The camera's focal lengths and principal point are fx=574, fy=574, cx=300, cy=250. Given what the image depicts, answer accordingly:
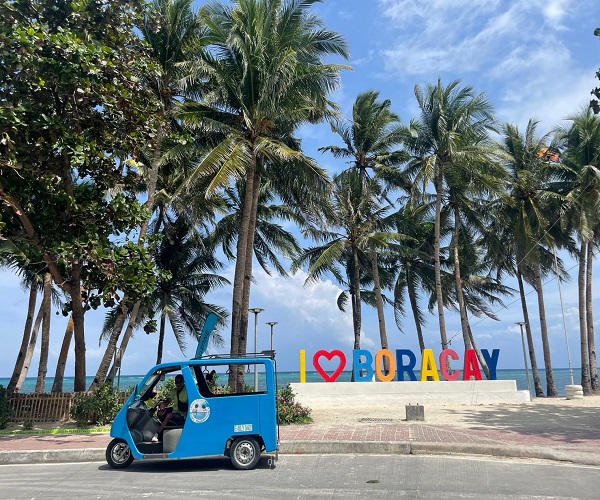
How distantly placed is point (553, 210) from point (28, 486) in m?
29.2

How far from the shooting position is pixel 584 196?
94.9 feet

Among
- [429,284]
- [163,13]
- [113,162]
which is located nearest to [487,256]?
[429,284]

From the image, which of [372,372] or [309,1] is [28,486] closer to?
[372,372]

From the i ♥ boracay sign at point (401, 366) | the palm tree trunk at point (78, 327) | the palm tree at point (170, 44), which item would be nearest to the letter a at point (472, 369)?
the i ♥ boracay sign at point (401, 366)

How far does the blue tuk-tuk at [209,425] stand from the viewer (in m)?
9.46

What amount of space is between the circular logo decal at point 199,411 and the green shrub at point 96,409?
23.2 ft

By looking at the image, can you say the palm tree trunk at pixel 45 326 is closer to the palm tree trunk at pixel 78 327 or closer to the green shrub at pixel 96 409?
the palm tree trunk at pixel 78 327

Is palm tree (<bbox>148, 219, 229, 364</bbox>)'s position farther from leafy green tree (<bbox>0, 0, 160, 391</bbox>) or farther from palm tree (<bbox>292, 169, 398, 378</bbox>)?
leafy green tree (<bbox>0, 0, 160, 391</bbox>)

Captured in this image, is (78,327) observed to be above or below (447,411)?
above

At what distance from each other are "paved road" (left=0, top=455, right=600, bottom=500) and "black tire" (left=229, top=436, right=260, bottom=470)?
0.17 m

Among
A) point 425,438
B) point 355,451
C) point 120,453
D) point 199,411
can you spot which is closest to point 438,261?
point 425,438

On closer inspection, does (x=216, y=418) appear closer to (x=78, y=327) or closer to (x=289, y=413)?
(x=289, y=413)

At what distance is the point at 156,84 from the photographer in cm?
1978

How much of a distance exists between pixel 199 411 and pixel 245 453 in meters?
1.06
